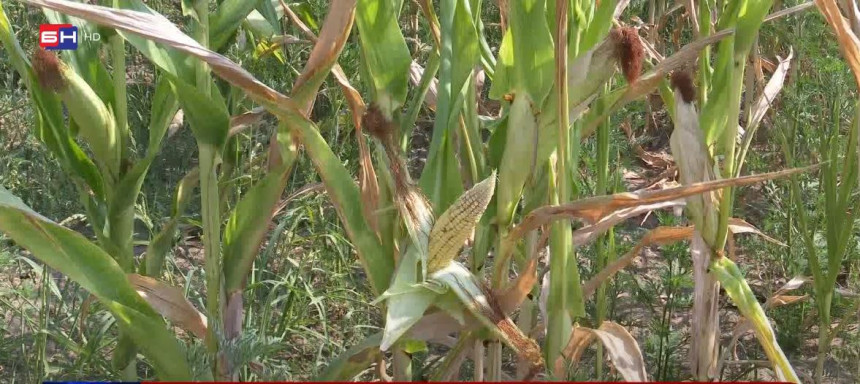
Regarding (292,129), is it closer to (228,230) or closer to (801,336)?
(228,230)

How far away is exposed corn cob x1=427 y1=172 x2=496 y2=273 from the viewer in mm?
1222

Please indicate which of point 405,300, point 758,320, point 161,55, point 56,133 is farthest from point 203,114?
point 758,320

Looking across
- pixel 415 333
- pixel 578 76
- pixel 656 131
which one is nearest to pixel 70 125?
pixel 415 333

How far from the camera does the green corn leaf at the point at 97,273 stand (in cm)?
131

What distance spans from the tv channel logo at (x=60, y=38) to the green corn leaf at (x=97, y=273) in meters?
0.31

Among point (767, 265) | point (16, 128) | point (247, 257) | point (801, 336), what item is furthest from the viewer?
point (16, 128)

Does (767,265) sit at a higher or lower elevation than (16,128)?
lower

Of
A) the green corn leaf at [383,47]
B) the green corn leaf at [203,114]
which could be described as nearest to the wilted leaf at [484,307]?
the green corn leaf at [383,47]

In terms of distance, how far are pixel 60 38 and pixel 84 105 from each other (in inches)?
6.8

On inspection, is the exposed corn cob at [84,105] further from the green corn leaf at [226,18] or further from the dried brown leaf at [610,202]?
the dried brown leaf at [610,202]

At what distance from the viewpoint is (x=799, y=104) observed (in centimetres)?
206

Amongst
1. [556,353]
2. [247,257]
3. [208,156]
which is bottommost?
[556,353]

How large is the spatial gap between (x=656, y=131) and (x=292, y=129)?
6.14 ft

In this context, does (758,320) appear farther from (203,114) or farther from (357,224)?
(203,114)
